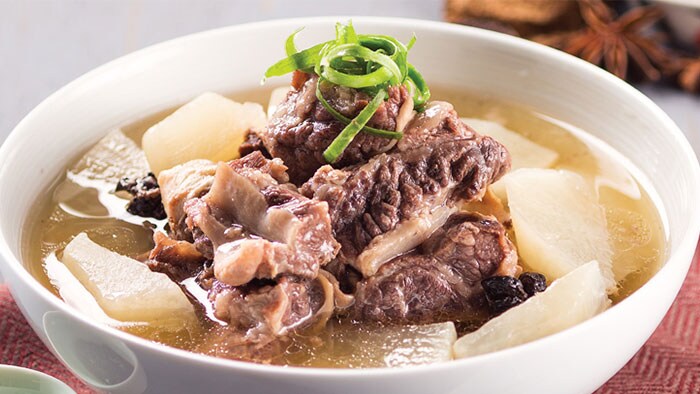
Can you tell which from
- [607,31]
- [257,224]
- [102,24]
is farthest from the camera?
[102,24]

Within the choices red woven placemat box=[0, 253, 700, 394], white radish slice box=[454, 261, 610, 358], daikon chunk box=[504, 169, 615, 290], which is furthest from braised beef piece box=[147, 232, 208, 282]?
daikon chunk box=[504, 169, 615, 290]

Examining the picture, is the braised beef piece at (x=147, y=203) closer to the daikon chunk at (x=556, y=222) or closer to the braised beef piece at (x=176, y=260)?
the braised beef piece at (x=176, y=260)

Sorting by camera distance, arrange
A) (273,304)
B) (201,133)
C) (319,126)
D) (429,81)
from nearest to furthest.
Answer: (273,304) → (319,126) → (201,133) → (429,81)

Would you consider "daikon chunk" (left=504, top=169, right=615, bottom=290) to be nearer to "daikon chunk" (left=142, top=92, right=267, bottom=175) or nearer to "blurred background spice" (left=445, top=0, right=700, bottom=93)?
"daikon chunk" (left=142, top=92, right=267, bottom=175)

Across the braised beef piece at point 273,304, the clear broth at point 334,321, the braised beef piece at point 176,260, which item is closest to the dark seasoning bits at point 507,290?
the clear broth at point 334,321

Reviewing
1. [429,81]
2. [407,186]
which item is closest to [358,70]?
[407,186]

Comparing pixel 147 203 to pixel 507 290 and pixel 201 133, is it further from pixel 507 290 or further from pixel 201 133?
pixel 507 290
